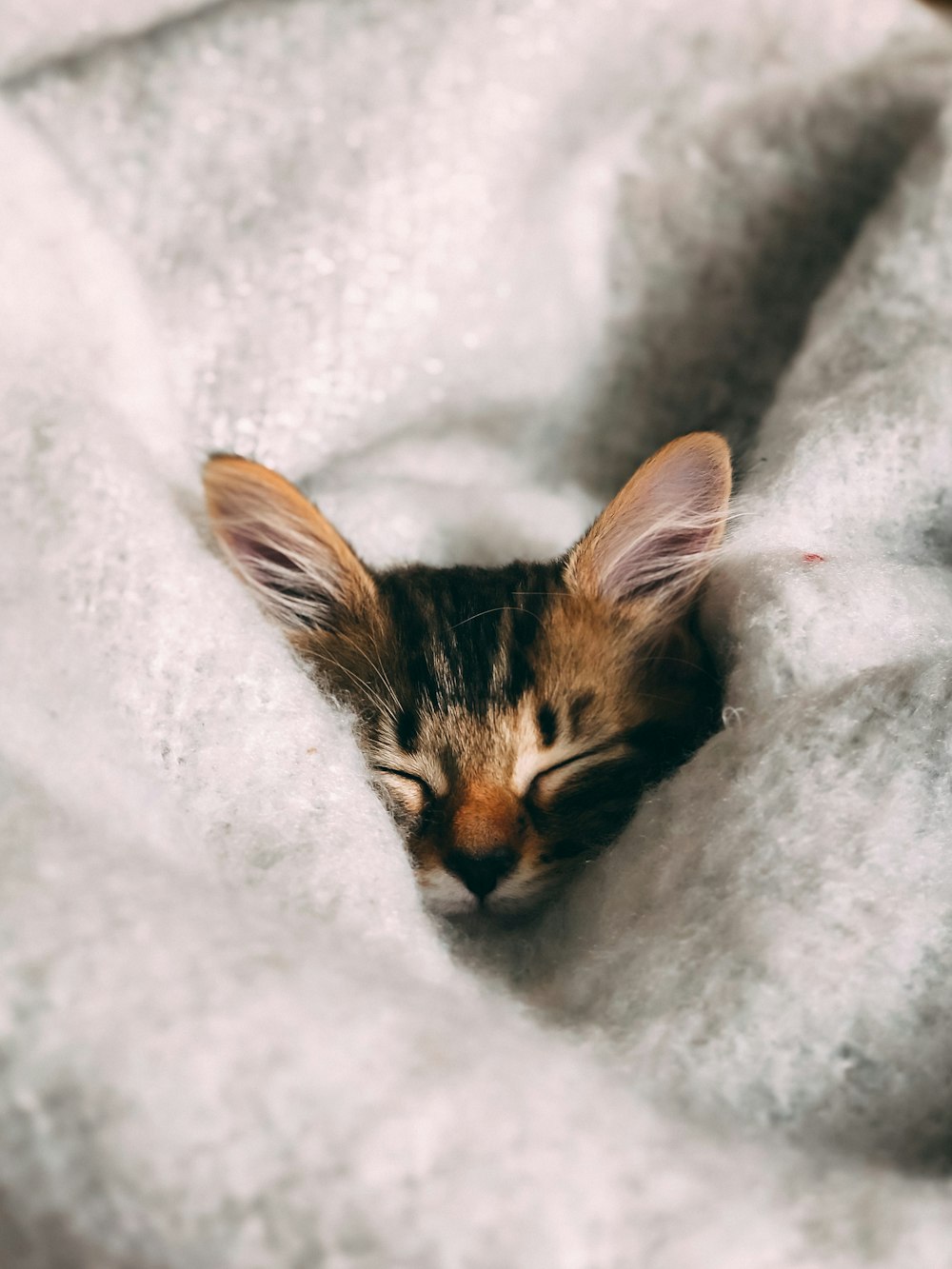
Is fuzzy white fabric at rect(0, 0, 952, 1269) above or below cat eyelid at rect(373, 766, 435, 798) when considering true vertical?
above

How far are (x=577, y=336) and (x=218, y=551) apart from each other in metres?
0.62

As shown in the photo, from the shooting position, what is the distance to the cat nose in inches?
36.8

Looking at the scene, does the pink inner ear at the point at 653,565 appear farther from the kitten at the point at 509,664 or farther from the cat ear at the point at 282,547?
the cat ear at the point at 282,547

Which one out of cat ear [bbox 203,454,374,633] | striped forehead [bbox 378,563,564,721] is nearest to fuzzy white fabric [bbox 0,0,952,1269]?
cat ear [bbox 203,454,374,633]

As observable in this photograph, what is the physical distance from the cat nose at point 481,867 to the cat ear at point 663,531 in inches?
10.9

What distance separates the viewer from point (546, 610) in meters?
1.08

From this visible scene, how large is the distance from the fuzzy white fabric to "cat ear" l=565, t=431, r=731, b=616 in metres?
0.04

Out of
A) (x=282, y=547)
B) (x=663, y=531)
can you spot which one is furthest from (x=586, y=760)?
(x=282, y=547)

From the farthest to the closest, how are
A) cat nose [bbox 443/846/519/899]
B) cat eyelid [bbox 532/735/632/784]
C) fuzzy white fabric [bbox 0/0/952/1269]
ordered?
cat eyelid [bbox 532/735/632/784]
cat nose [bbox 443/846/519/899]
fuzzy white fabric [bbox 0/0/952/1269]

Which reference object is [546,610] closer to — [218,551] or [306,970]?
[218,551]

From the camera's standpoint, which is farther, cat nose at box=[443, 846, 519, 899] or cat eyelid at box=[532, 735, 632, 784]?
cat eyelid at box=[532, 735, 632, 784]

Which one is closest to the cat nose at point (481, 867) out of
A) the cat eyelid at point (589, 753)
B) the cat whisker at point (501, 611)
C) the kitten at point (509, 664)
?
the kitten at point (509, 664)

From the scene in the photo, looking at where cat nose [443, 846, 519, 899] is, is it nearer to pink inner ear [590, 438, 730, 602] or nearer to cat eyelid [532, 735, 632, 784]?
cat eyelid [532, 735, 632, 784]

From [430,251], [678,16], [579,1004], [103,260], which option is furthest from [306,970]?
[678,16]
